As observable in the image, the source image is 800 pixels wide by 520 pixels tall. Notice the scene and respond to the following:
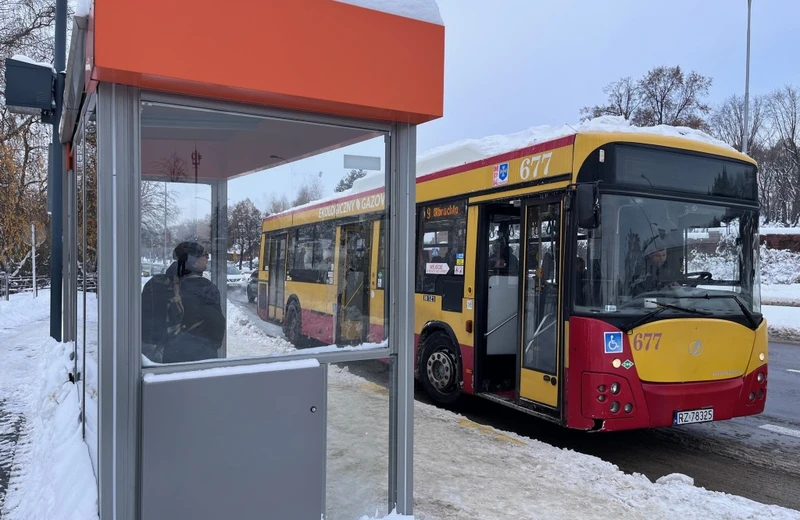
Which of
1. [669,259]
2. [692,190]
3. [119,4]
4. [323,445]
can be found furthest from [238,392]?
[692,190]

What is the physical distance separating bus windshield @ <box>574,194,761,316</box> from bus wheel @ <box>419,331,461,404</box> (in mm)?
2499

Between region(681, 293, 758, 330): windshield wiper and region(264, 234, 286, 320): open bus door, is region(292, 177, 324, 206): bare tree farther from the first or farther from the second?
region(681, 293, 758, 330): windshield wiper

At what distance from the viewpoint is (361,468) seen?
391 cm

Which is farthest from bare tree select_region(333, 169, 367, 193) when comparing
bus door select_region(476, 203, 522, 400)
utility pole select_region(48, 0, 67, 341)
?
utility pole select_region(48, 0, 67, 341)

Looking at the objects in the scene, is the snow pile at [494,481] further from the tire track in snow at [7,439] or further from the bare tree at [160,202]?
the tire track in snow at [7,439]

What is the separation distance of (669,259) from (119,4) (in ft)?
17.0

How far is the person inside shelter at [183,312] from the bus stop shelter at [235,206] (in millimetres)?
37

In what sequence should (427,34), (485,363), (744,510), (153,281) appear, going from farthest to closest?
(485,363) < (744,510) < (427,34) < (153,281)

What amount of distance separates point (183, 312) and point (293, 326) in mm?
706

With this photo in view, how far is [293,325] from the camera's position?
12.7 ft

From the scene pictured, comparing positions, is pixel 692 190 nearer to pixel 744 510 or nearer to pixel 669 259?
pixel 669 259

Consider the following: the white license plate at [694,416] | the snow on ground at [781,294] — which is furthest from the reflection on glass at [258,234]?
the snow on ground at [781,294]

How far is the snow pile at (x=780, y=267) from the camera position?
28.2 meters

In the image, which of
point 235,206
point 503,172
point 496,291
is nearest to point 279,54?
point 235,206
